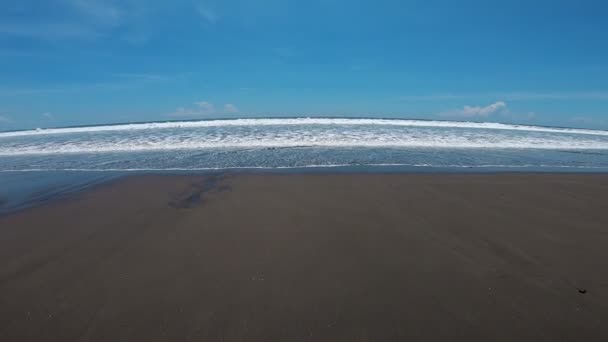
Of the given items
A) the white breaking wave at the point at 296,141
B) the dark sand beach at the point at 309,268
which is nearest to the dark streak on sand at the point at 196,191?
the dark sand beach at the point at 309,268

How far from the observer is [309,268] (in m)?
3.10

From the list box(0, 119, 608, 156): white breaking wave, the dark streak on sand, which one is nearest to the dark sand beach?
the dark streak on sand

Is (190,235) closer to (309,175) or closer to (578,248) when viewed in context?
(309,175)

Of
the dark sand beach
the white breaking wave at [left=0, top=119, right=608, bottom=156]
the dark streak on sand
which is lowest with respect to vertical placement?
the dark sand beach

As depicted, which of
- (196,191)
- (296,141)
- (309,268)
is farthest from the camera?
(296,141)

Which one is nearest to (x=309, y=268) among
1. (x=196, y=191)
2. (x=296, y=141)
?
(x=196, y=191)

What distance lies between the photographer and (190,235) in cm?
391

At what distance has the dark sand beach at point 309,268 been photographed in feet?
7.53

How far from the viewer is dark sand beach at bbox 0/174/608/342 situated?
2295 millimetres

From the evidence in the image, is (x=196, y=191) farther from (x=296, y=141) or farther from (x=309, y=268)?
(x=296, y=141)

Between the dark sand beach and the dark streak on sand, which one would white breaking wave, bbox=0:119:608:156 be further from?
the dark sand beach

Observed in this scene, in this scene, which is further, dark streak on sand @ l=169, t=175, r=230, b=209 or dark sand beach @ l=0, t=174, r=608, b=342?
dark streak on sand @ l=169, t=175, r=230, b=209

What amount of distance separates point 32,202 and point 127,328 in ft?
17.0

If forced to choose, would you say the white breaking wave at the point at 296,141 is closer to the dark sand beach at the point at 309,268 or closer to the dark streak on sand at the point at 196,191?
the dark streak on sand at the point at 196,191
